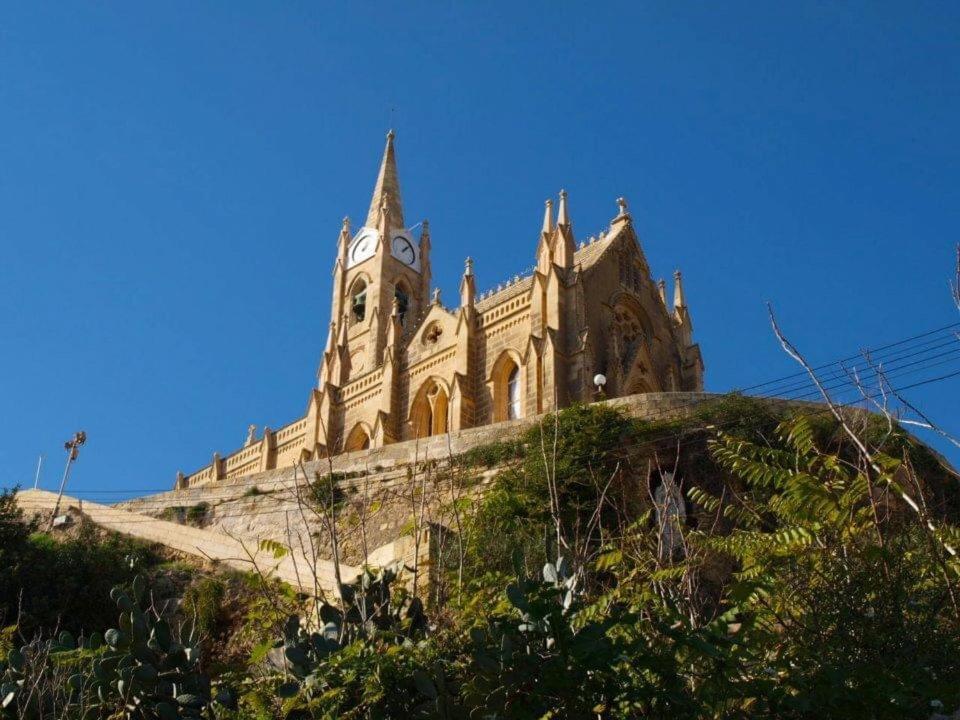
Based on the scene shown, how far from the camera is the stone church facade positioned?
95.3 ft

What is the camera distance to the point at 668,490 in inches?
368

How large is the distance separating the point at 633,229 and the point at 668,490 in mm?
26922

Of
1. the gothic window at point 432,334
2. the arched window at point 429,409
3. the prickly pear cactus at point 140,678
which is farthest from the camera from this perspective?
the gothic window at point 432,334

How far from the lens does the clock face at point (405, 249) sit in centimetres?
4606

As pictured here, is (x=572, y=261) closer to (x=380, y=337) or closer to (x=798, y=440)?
(x=380, y=337)

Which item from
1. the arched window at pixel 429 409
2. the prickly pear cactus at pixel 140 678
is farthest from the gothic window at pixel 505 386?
the prickly pear cactus at pixel 140 678

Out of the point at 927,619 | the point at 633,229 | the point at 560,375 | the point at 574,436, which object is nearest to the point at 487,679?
the point at 927,619

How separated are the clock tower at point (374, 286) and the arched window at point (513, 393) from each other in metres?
7.38

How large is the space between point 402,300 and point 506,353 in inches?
580

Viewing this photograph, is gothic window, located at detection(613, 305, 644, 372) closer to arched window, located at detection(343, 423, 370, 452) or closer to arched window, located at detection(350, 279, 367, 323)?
arched window, located at detection(343, 423, 370, 452)

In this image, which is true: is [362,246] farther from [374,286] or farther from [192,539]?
[192,539]

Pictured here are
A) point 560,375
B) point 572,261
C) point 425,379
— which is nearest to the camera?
point 560,375

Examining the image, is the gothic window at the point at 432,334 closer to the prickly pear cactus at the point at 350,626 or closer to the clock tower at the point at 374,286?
the clock tower at the point at 374,286

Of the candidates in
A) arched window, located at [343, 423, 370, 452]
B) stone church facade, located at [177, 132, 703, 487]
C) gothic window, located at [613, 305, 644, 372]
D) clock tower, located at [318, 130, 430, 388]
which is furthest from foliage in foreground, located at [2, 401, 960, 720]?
clock tower, located at [318, 130, 430, 388]
